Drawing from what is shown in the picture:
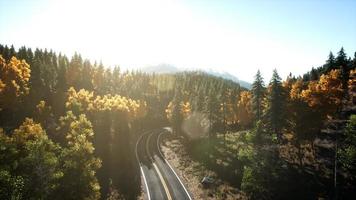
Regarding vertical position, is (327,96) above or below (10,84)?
below

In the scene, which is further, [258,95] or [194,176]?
[258,95]

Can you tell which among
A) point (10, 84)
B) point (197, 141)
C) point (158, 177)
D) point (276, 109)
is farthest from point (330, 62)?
point (10, 84)

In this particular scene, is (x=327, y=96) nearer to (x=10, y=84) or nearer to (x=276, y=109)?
(x=276, y=109)

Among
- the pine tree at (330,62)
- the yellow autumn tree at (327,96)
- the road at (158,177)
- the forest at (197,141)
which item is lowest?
the road at (158,177)

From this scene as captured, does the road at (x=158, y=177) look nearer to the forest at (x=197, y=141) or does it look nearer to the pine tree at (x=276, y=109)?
the forest at (x=197, y=141)

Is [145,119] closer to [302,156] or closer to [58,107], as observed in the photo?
[58,107]

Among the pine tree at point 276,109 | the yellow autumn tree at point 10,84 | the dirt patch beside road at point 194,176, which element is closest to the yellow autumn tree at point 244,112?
the dirt patch beside road at point 194,176
